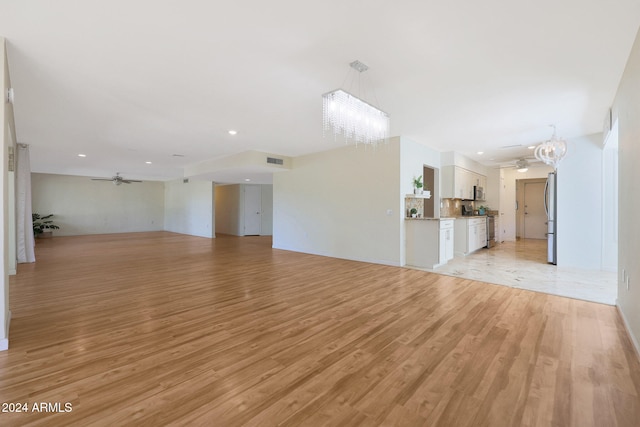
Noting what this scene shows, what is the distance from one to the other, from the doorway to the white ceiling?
22.4ft

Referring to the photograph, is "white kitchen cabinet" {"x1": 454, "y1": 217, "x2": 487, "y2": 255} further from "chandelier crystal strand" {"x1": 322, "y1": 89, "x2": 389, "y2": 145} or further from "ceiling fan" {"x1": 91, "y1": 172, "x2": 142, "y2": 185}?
"ceiling fan" {"x1": 91, "y1": 172, "x2": 142, "y2": 185}

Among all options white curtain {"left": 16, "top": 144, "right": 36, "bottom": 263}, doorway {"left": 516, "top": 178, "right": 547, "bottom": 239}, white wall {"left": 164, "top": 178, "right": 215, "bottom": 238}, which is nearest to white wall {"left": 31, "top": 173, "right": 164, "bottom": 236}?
white wall {"left": 164, "top": 178, "right": 215, "bottom": 238}

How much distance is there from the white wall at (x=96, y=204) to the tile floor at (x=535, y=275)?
13.6m

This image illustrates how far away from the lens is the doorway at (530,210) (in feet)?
35.2

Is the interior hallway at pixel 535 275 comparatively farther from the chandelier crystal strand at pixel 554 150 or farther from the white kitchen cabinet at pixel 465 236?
the chandelier crystal strand at pixel 554 150

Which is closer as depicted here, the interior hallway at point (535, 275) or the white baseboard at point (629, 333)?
the white baseboard at point (629, 333)

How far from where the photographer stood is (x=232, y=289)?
4.11 m

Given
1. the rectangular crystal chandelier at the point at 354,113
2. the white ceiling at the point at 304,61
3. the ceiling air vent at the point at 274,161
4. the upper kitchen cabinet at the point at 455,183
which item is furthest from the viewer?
the ceiling air vent at the point at 274,161

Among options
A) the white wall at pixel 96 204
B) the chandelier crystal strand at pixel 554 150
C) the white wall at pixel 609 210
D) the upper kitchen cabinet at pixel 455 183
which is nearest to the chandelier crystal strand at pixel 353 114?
the chandelier crystal strand at pixel 554 150

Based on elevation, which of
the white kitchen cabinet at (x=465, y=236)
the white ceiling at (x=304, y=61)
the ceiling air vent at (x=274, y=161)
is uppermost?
the white ceiling at (x=304, y=61)

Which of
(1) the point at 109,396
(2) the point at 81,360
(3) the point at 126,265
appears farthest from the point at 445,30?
(3) the point at 126,265

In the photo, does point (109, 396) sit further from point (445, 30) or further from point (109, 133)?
point (109, 133)

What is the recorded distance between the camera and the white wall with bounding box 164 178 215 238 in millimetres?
11039

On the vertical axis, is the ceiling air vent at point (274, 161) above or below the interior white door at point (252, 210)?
above
